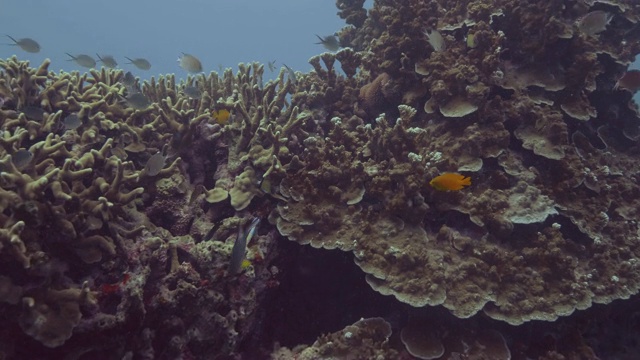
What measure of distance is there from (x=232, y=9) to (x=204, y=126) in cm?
18216

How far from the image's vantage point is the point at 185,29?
531 feet

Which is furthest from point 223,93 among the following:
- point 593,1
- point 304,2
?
point 304,2

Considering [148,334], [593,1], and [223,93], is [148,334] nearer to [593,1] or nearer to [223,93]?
[223,93]

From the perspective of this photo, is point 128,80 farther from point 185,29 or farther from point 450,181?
point 185,29

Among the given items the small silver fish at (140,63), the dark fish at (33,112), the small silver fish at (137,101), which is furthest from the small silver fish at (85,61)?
the dark fish at (33,112)

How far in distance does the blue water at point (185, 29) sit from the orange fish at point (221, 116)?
4700 inches

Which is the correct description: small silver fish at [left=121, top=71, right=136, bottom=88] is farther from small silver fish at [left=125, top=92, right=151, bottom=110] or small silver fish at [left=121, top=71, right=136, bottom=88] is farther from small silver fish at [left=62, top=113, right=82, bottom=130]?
small silver fish at [left=62, top=113, right=82, bottom=130]

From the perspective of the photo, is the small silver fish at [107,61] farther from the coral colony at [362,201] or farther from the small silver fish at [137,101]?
the small silver fish at [137,101]

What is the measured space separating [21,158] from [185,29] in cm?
17996

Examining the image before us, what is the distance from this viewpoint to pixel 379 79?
5.98 metres

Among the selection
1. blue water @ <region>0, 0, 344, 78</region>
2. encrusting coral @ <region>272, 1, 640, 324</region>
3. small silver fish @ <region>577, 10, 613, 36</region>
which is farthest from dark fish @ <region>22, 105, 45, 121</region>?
blue water @ <region>0, 0, 344, 78</region>

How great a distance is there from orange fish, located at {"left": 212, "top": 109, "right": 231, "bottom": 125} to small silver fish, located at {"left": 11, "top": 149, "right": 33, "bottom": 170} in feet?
7.09

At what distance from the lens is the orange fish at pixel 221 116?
4.84m

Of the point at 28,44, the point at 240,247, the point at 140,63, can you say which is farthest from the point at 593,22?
the point at 28,44
